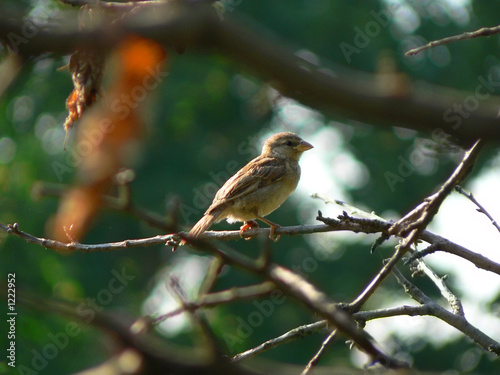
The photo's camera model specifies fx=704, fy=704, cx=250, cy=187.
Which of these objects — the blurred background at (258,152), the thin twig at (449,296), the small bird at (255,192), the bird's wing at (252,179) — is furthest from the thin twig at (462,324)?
the blurred background at (258,152)

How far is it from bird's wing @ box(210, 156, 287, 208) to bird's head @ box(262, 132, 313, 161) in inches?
13.2

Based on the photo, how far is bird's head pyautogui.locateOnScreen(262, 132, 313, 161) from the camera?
779 cm

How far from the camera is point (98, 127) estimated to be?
137cm

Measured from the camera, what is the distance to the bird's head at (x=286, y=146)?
7793mm

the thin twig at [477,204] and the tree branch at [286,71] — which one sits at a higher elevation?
the tree branch at [286,71]

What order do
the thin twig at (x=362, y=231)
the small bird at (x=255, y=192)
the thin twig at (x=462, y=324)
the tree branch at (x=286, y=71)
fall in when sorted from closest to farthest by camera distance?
the tree branch at (x=286, y=71)
the thin twig at (x=462, y=324)
the thin twig at (x=362, y=231)
the small bird at (x=255, y=192)

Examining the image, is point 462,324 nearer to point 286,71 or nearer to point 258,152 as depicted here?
Result: point 286,71

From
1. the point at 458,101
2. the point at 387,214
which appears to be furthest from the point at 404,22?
the point at 458,101

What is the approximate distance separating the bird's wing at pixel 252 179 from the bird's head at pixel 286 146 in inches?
13.2

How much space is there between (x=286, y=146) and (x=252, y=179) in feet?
3.69

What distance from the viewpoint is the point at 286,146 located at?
7879 millimetres

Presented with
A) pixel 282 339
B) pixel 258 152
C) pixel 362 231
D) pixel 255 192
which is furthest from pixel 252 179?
pixel 258 152

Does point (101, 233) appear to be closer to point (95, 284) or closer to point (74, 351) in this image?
point (95, 284)

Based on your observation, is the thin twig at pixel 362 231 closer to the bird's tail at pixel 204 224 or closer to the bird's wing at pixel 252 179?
the bird's tail at pixel 204 224
